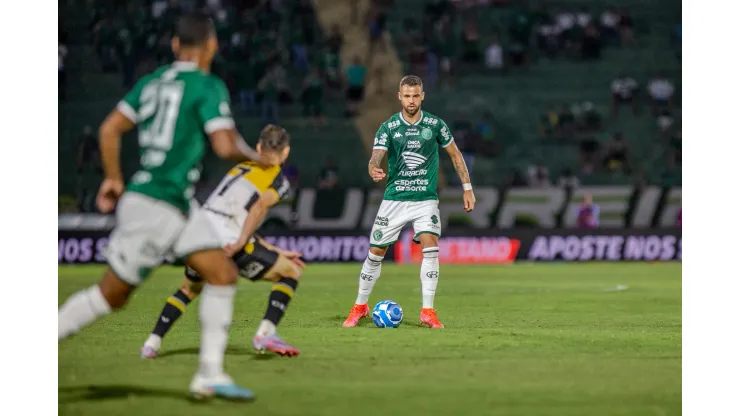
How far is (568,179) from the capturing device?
94.0 feet

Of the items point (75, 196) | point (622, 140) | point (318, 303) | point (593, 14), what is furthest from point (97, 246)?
point (593, 14)

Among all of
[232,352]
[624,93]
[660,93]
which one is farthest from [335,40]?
[232,352]

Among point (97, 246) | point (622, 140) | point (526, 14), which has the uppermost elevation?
point (526, 14)

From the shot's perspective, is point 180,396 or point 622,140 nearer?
point 180,396

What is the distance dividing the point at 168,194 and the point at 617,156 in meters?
24.5

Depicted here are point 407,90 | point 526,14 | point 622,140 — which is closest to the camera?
point 407,90

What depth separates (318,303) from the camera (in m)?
14.6

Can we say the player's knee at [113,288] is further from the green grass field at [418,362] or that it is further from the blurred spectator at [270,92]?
the blurred spectator at [270,92]

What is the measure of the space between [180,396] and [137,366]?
1.48 metres

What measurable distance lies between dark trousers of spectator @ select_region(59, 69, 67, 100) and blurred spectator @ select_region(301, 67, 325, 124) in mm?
6824

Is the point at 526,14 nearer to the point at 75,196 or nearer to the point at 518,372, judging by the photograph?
the point at 75,196

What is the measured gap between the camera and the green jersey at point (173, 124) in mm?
6609

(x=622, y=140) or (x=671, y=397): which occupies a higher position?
(x=622, y=140)

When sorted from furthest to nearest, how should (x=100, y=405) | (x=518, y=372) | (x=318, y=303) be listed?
1. (x=318, y=303)
2. (x=518, y=372)
3. (x=100, y=405)
